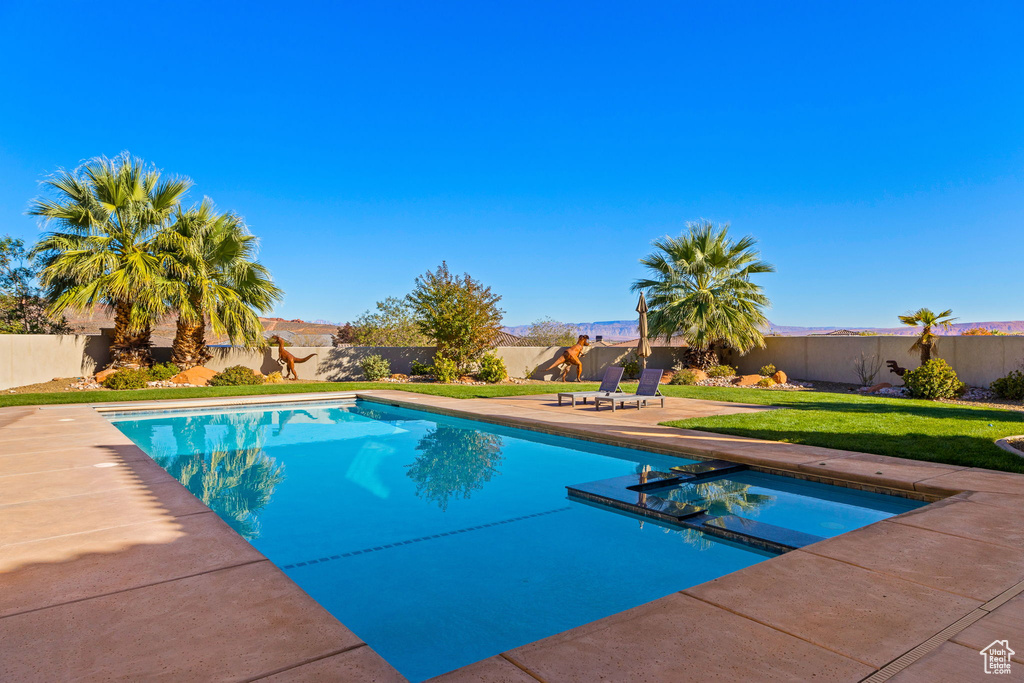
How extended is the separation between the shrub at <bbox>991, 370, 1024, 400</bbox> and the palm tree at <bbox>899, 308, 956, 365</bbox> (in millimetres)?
1603

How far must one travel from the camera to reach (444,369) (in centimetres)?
2025

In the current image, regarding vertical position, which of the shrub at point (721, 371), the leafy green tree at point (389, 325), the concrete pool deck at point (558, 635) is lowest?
the concrete pool deck at point (558, 635)

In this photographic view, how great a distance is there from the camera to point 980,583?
3.09 meters

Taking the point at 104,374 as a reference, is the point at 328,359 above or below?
above

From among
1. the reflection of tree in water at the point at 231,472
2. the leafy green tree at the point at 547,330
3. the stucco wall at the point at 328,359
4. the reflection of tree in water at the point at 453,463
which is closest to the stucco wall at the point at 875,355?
the stucco wall at the point at 328,359

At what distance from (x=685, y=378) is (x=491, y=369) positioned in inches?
261

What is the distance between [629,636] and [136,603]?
249 cm

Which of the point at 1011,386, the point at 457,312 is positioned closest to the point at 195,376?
the point at 457,312

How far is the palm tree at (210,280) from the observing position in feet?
55.4

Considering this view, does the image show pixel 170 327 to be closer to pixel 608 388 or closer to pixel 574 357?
pixel 574 357

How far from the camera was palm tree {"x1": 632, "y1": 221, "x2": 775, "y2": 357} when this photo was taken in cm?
1928

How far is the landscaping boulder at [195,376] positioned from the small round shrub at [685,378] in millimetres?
14993

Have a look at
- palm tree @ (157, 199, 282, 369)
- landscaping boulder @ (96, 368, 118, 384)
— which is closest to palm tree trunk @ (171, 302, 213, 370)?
palm tree @ (157, 199, 282, 369)

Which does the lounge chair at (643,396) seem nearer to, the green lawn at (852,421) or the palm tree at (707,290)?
the green lawn at (852,421)
